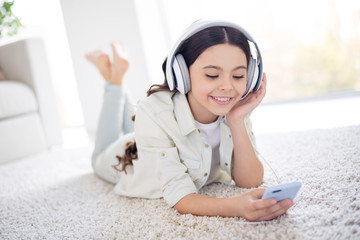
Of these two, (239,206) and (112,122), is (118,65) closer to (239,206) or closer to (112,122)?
(112,122)

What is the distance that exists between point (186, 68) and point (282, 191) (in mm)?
443

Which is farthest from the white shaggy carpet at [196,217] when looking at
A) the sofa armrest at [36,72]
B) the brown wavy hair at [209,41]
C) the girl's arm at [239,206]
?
the sofa armrest at [36,72]

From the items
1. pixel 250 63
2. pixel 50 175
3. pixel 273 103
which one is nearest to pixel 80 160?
pixel 50 175

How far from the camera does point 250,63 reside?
3.29 feet

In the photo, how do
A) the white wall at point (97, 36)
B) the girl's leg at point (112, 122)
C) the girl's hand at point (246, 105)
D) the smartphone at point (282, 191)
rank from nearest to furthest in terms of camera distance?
the smartphone at point (282, 191), the girl's hand at point (246, 105), the girl's leg at point (112, 122), the white wall at point (97, 36)

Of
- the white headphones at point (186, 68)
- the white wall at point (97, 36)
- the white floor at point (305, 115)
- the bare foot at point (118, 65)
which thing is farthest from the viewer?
the white wall at point (97, 36)

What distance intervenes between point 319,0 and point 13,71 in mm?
3254

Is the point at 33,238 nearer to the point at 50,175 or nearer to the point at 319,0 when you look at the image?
the point at 50,175

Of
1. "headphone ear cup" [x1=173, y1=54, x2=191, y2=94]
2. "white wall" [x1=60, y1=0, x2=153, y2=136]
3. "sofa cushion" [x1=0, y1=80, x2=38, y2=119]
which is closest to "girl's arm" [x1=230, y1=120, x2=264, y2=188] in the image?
"headphone ear cup" [x1=173, y1=54, x2=191, y2=94]

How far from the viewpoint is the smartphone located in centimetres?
76

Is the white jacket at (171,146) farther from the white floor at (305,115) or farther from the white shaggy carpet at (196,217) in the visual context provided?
the white floor at (305,115)

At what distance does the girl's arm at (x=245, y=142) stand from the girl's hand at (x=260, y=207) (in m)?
0.24

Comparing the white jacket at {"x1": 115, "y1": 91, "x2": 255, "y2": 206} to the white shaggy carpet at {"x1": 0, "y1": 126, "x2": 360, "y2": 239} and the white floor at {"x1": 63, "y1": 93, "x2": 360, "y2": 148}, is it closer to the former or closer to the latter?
the white shaggy carpet at {"x1": 0, "y1": 126, "x2": 360, "y2": 239}

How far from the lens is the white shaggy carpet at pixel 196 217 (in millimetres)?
796
